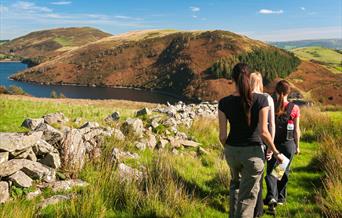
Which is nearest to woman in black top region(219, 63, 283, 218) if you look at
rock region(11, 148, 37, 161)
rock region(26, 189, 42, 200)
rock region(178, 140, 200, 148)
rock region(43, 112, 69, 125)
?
rock region(26, 189, 42, 200)

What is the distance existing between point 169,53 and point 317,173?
386ft

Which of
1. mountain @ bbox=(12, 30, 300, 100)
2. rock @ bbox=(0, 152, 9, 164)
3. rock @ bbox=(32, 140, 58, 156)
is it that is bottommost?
mountain @ bbox=(12, 30, 300, 100)

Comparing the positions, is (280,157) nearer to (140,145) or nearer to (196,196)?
(196,196)

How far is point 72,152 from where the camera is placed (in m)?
8.14

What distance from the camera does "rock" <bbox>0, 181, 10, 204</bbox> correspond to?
6274 mm

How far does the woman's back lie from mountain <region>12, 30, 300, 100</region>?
82018mm

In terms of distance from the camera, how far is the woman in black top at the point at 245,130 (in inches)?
200

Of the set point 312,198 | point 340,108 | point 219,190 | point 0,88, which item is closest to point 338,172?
point 312,198

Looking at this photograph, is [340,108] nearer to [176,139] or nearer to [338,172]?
[176,139]

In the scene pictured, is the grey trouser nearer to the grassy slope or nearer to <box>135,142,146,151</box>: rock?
the grassy slope

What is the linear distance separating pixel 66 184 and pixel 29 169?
77 cm

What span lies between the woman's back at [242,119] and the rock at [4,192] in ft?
12.9

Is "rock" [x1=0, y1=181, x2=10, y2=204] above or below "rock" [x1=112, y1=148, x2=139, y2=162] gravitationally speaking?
above

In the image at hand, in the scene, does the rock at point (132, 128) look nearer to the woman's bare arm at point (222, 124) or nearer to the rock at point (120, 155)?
the rock at point (120, 155)
